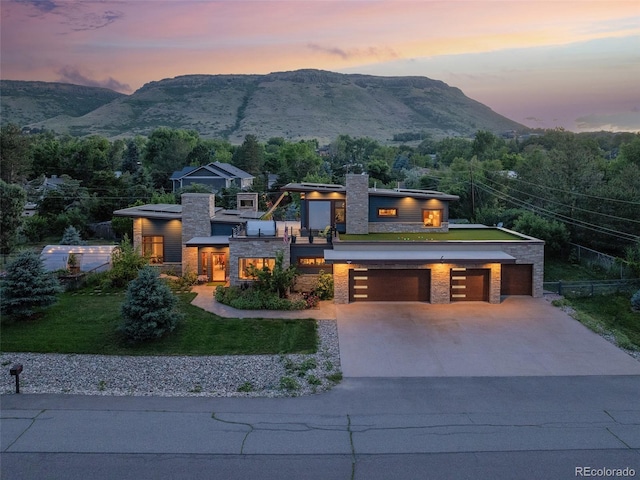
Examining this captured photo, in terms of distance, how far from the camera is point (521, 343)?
17.8m

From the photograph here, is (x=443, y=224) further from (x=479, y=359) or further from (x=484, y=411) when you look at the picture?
(x=484, y=411)

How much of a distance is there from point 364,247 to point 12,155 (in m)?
43.4

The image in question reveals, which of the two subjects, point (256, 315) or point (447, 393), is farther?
point (256, 315)

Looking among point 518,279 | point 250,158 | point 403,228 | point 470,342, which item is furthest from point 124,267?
point 250,158

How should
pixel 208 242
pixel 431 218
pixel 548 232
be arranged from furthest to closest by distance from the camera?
pixel 548 232 < pixel 431 218 < pixel 208 242

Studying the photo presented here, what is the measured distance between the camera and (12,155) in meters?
52.1

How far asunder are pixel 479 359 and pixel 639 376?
4.28 m

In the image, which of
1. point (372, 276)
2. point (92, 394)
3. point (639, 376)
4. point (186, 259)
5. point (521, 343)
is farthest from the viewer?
point (186, 259)

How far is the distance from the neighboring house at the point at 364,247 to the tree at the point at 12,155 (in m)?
31.9

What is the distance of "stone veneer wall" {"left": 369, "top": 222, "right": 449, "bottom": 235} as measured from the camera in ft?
90.5

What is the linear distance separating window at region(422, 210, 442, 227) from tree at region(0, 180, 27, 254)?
21522 mm

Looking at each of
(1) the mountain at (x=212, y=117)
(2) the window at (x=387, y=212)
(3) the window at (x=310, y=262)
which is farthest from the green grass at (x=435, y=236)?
(1) the mountain at (x=212, y=117)

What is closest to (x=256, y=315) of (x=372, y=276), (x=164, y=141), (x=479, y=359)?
(x=372, y=276)

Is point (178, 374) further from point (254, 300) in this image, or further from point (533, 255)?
point (533, 255)
